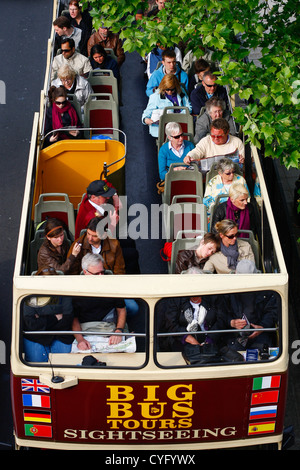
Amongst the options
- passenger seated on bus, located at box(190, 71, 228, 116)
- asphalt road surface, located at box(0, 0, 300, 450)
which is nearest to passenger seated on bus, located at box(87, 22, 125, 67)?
asphalt road surface, located at box(0, 0, 300, 450)

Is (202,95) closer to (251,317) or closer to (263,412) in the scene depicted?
(251,317)

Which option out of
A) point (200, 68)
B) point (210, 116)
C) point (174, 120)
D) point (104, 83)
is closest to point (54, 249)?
point (210, 116)

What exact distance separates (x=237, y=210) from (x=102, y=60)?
4.87 meters

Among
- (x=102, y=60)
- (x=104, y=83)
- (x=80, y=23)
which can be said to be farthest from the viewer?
(x=80, y=23)

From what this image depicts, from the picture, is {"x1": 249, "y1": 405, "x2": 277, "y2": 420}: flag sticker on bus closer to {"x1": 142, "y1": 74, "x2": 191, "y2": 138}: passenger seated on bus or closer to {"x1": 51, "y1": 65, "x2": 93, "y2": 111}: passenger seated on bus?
{"x1": 142, "y1": 74, "x2": 191, "y2": 138}: passenger seated on bus

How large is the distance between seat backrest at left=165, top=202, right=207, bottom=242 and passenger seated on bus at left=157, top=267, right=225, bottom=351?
6.05ft

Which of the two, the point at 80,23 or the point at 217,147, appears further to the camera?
the point at 80,23

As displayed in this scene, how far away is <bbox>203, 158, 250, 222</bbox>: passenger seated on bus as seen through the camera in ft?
31.1

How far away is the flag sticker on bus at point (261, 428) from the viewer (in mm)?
7121

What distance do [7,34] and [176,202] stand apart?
8823mm

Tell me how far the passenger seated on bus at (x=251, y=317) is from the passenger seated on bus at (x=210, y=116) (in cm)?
384

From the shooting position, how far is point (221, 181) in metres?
9.67

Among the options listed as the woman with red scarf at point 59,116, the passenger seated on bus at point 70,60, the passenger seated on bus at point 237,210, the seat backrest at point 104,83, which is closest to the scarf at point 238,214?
the passenger seated on bus at point 237,210
